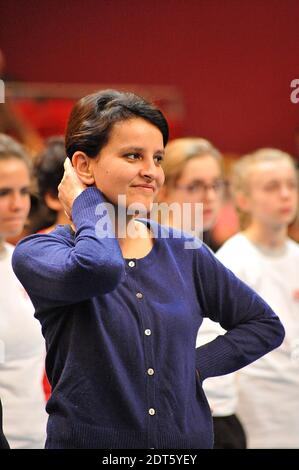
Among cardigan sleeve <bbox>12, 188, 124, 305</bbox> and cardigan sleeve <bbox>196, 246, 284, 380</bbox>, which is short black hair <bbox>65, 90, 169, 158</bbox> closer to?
cardigan sleeve <bbox>12, 188, 124, 305</bbox>

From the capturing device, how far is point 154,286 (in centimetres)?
144

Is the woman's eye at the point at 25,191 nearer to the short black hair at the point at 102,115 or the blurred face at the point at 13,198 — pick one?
the blurred face at the point at 13,198

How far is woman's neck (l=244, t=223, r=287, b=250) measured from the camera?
2.35 m

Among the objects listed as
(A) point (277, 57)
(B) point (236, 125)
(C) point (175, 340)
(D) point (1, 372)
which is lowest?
(D) point (1, 372)

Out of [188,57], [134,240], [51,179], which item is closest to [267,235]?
[51,179]

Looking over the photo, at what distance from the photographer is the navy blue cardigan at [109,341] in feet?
4.37

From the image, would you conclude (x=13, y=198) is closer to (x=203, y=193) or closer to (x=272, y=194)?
(x=203, y=193)

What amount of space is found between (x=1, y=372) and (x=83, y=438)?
30.9 inches

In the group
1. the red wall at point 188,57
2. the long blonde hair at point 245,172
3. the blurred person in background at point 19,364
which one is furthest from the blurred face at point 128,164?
the red wall at point 188,57

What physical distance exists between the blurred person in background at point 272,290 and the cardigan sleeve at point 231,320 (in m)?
0.68

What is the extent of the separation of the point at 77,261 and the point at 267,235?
1164 millimetres

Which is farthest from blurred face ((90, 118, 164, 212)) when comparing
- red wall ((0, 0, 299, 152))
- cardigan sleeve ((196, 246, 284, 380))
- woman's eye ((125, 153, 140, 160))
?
red wall ((0, 0, 299, 152))
